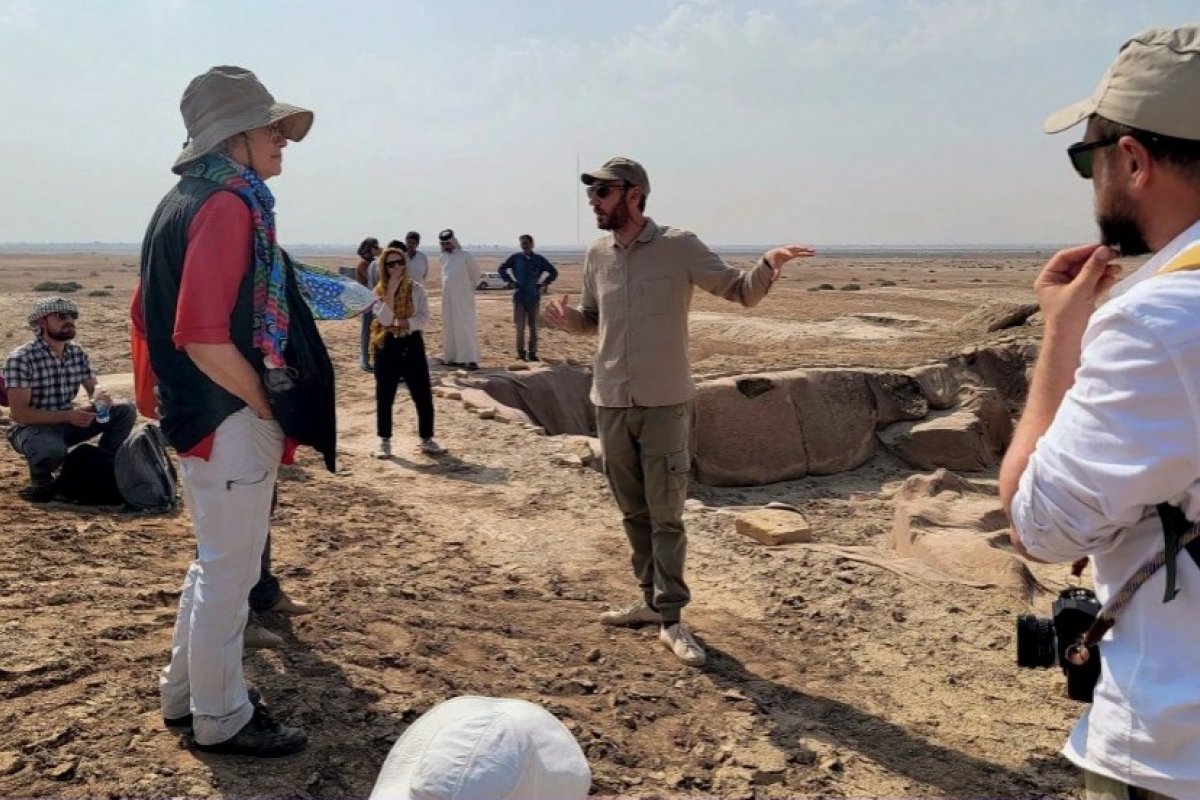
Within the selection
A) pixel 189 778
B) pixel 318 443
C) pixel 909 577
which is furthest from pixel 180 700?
pixel 909 577

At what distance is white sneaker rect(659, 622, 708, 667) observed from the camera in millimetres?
3979

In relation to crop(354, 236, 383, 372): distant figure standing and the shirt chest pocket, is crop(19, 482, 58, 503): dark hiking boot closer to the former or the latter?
the shirt chest pocket

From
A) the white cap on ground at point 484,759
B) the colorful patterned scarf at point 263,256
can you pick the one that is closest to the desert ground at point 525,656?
the colorful patterned scarf at point 263,256

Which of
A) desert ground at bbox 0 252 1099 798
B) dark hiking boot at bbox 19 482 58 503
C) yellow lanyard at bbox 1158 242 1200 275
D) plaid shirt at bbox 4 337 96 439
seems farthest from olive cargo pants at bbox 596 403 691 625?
plaid shirt at bbox 4 337 96 439

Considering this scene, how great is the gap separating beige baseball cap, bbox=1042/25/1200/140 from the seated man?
18.8 ft

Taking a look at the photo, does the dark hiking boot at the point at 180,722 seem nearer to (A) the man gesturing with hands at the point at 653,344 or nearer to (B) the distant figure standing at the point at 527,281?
(A) the man gesturing with hands at the point at 653,344

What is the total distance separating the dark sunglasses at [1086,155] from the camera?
4.91 feet

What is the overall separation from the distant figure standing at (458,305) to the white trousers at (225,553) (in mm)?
9105

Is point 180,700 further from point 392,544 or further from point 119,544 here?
point 392,544

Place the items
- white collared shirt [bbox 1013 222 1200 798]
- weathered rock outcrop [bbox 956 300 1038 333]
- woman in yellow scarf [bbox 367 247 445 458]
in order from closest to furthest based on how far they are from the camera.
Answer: white collared shirt [bbox 1013 222 1200 798] → woman in yellow scarf [bbox 367 247 445 458] → weathered rock outcrop [bbox 956 300 1038 333]

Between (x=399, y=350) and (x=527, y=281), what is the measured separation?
5327mm

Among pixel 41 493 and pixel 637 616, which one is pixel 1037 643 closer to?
pixel 637 616

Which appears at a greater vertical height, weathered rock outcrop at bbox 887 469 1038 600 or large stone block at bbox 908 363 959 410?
large stone block at bbox 908 363 959 410

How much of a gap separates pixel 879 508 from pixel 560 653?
5031 mm
